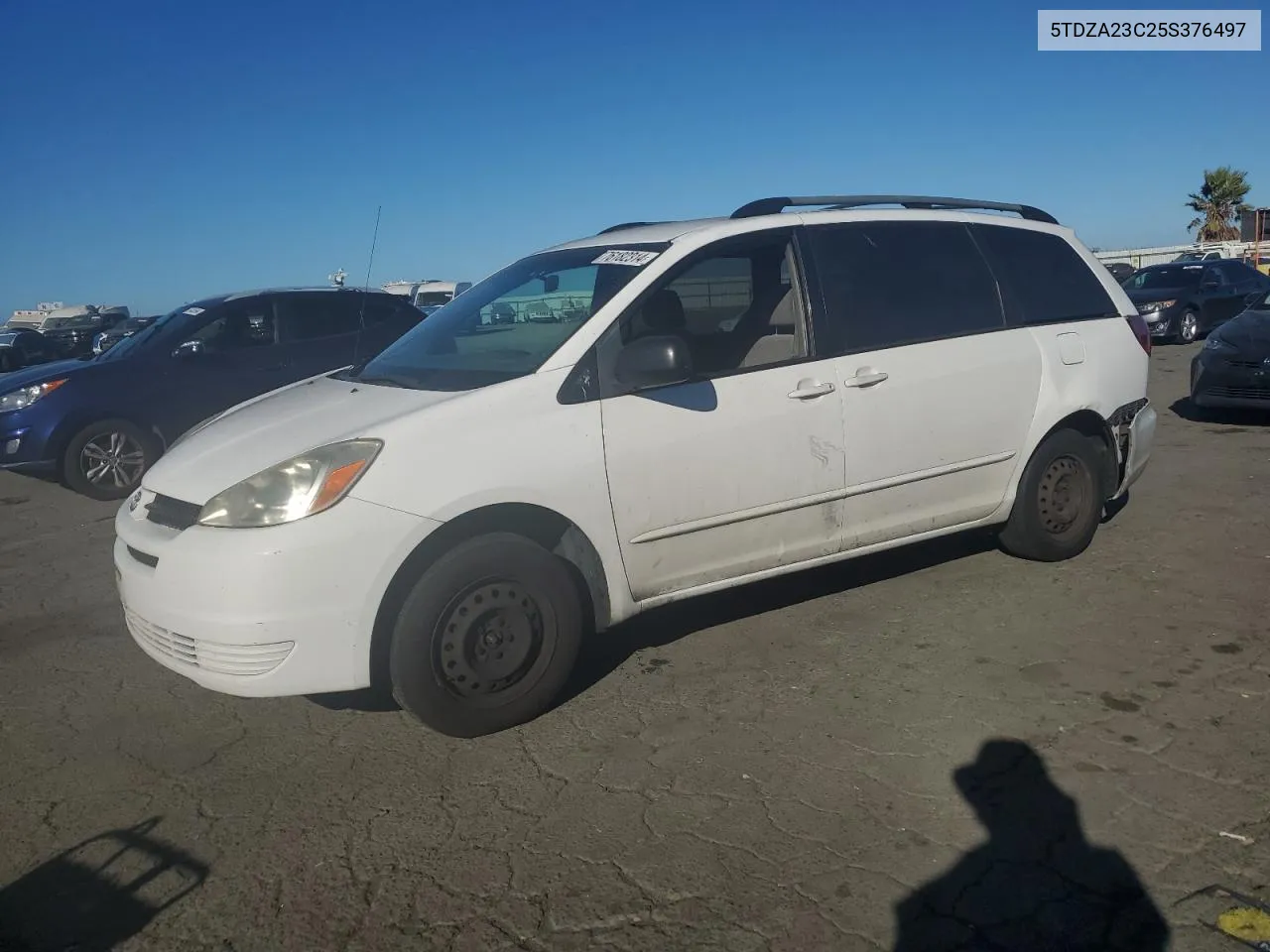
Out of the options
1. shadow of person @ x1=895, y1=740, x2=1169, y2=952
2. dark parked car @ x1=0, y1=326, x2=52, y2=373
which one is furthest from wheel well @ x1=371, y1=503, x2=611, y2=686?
dark parked car @ x1=0, y1=326, x2=52, y2=373

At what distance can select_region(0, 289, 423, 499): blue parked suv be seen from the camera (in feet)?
27.5

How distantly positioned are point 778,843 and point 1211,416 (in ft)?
29.9

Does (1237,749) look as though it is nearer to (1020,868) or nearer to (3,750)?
(1020,868)

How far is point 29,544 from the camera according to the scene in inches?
277

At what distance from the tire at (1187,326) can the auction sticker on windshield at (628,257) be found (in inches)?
657

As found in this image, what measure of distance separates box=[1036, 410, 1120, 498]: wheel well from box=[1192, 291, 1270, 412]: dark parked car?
16.1 feet

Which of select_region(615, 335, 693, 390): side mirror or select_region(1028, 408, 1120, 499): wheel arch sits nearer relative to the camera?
select_region(615, 335, 693, 390): side mirror

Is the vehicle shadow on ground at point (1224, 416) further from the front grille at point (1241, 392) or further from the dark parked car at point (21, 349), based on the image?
the dark parked car at point (21, 349)

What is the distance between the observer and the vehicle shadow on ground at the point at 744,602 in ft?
14.6

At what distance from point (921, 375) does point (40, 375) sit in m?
7.50

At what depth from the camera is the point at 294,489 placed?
3.39m

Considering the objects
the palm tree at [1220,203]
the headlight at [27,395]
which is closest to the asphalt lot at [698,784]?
the headlight at [27,395]

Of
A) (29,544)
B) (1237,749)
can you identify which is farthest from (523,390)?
(29,544)

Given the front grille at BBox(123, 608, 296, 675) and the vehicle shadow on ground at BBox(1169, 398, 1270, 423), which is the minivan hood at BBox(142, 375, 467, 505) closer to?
the front grille at BBox(123, 608, 296, 675)
